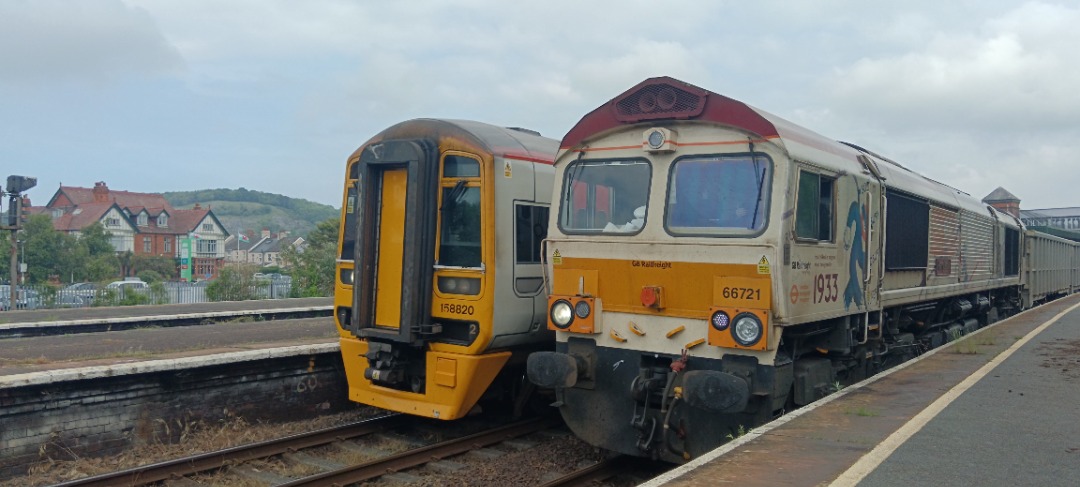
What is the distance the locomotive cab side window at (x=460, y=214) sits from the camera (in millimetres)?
8312

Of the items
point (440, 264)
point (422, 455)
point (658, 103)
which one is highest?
point (658, 103)

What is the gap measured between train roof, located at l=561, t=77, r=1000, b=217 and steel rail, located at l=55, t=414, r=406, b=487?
397 cm

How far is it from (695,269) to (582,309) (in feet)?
3.77

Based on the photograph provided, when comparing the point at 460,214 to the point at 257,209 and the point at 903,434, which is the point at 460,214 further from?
the point at 257,209

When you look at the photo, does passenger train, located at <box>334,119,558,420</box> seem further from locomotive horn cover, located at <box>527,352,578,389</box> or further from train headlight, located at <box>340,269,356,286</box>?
locomotive horn cover, located at <box>527,352,578,389</box>

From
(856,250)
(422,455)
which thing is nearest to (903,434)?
(856,250)

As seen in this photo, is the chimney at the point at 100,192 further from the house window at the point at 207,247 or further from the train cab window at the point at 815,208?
the train cab window at the point at 815,208

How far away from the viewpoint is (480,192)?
325 inches

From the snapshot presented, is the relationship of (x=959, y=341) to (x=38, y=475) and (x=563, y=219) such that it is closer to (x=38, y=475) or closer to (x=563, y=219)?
(x=563, y=219)

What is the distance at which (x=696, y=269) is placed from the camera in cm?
677

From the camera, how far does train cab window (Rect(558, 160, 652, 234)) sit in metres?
7.26

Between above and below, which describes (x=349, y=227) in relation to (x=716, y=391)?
above

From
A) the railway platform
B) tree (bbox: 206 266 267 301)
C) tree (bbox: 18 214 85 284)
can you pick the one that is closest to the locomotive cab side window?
the railway platform

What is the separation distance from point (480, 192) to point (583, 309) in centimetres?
175
